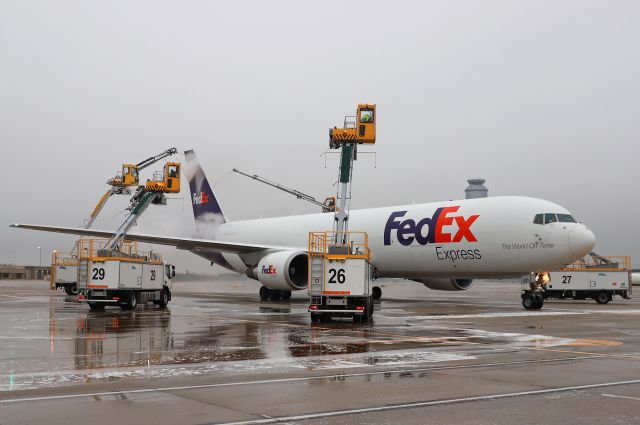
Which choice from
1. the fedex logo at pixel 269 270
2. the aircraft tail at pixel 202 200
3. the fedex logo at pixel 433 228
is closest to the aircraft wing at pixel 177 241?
the fedex logo at pixel 269 270

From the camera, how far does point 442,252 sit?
26328mm

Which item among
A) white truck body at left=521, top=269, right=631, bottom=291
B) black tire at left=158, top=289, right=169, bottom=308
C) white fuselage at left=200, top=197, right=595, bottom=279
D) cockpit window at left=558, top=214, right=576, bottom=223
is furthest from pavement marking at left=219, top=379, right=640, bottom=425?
white truck body at left=521, top=269, right=631, bottom=291

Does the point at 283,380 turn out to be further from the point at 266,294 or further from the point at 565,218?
the point at 266,294

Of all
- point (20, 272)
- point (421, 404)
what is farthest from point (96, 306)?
point (20, 272)

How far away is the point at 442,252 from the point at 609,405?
1999cm

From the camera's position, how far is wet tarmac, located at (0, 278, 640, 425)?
6086mm

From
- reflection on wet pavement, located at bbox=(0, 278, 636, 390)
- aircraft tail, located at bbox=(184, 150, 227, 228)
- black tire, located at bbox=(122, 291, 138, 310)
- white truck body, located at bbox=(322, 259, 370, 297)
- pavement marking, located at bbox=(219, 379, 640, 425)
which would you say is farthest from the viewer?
aircraft tail, located at bbox=(184, 150, 227, 228)

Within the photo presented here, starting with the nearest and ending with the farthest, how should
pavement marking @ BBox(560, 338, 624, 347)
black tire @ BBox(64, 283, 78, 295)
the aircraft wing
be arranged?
1. pavement marking @ BBox(560, 338, 624, 347)
2. the aircraft wing
3. black tire @ BBox(64, 283, 78, 295)

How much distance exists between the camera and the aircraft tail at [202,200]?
42.2 metres

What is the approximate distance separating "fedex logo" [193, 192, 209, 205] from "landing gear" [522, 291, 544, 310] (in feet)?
77.8

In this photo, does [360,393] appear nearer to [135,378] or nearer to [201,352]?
[135,378]

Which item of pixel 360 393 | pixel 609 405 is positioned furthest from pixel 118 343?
pixel 609 405

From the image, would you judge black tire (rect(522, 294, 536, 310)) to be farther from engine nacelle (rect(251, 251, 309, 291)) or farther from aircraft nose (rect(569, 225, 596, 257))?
engine nacelle (rect(251, 251, 309, 291))

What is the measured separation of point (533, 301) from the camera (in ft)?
78.0
